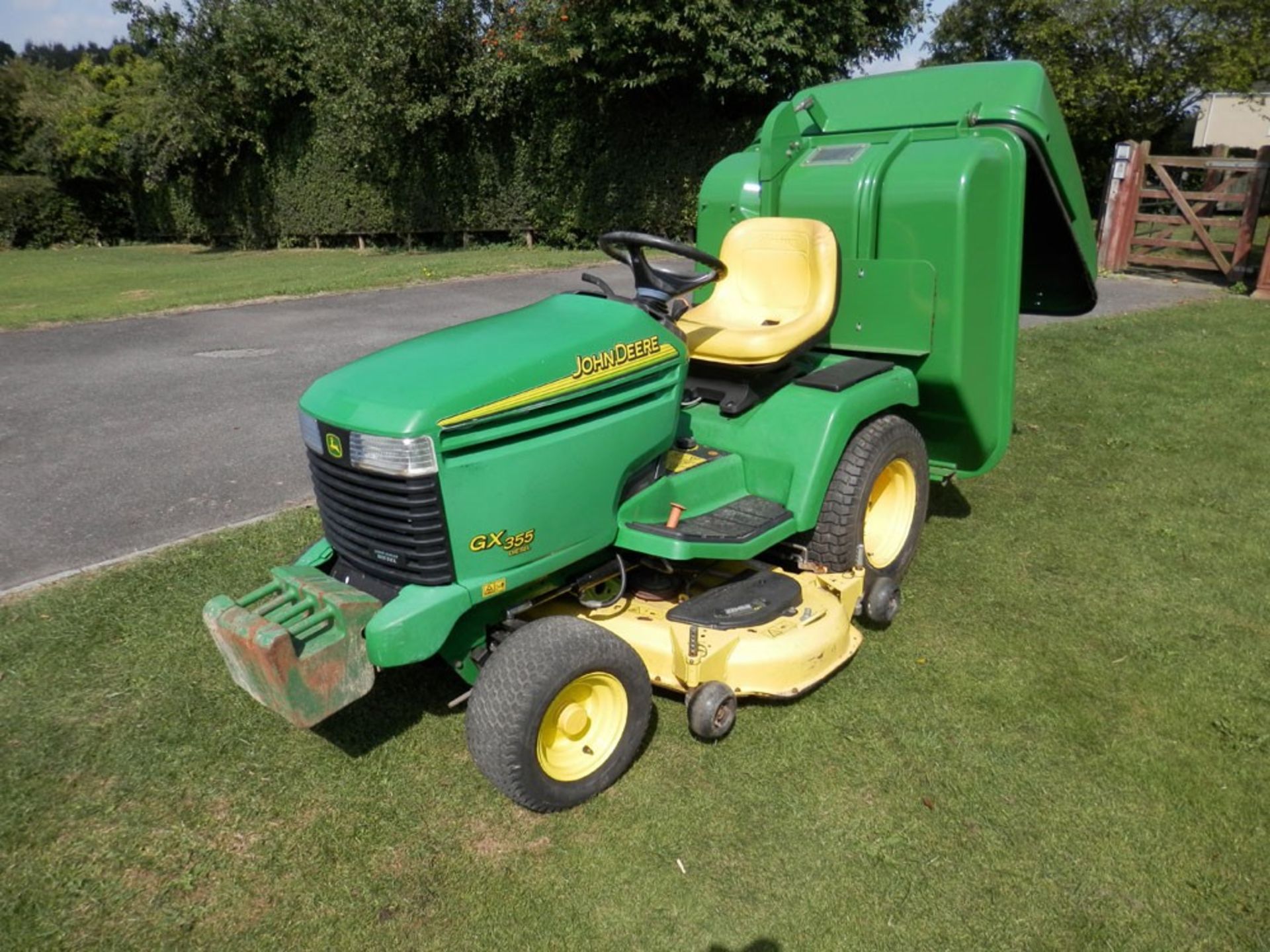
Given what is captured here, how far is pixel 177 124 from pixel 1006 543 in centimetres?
2158

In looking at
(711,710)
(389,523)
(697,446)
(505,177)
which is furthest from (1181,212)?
(389,523)

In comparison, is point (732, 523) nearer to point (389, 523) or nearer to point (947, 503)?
point (389, 523)

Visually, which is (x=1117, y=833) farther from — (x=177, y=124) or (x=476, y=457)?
(x=177, y=124)

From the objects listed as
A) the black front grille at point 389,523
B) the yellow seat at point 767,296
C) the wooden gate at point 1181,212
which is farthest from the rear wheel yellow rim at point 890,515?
the wooden gate at point 1181,212

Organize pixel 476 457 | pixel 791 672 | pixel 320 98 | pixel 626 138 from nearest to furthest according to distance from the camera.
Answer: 1. pixel 476 457
2. pixel 791 672
3. pixel 626 138
4. pixel 320 98

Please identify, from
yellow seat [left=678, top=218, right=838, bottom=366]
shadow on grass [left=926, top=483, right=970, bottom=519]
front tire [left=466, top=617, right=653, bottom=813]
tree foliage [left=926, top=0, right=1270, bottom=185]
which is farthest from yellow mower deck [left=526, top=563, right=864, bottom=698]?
tree foliage [left=926, top=0, right=1270, bottom=185]

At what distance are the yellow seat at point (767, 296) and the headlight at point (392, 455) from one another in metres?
1.39

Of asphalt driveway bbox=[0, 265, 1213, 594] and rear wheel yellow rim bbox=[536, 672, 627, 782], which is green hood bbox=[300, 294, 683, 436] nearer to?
rear wheel yellow rim bbox=[536, 672, 627, 782]

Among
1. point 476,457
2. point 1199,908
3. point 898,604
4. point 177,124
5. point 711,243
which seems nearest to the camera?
point 1199,908

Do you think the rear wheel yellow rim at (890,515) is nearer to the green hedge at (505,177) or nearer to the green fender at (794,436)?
the green fender at (794,436)

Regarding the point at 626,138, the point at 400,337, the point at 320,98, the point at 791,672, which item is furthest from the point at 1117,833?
the point at 320,98

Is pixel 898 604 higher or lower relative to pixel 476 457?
lower

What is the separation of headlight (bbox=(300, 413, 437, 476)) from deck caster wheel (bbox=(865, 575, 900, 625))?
188 cm

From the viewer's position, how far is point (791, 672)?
3018 mm
